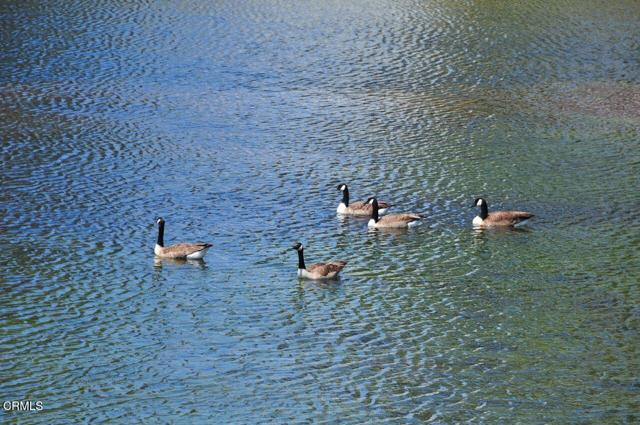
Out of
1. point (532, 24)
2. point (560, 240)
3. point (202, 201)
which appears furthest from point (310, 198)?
point (532, 24)

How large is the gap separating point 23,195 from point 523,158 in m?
11.4

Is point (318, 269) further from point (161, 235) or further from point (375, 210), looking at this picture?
point (375, 210)

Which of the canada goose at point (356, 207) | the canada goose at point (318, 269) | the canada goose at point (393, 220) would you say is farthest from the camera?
the canada goose at point (356, 207)

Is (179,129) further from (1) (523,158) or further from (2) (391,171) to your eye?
(1) (523,158)

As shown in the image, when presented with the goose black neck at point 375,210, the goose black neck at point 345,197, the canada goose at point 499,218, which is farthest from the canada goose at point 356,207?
the canada goose at point 499,218

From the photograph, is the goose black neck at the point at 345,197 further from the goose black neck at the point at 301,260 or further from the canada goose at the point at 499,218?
the goose black neck at the point at 301,260

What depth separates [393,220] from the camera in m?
23.2

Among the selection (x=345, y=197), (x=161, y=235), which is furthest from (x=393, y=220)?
(x=161, y=235)

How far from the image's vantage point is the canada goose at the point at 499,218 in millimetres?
23297

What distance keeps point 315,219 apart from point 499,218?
3588 mm

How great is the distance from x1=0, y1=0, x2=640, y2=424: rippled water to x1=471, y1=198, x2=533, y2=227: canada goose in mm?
361

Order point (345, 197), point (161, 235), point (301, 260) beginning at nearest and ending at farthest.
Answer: point (301, 260) → point (161, 235) → point (345, 197)

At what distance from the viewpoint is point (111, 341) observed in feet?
57.6

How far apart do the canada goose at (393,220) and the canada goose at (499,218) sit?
1206 millimetres
